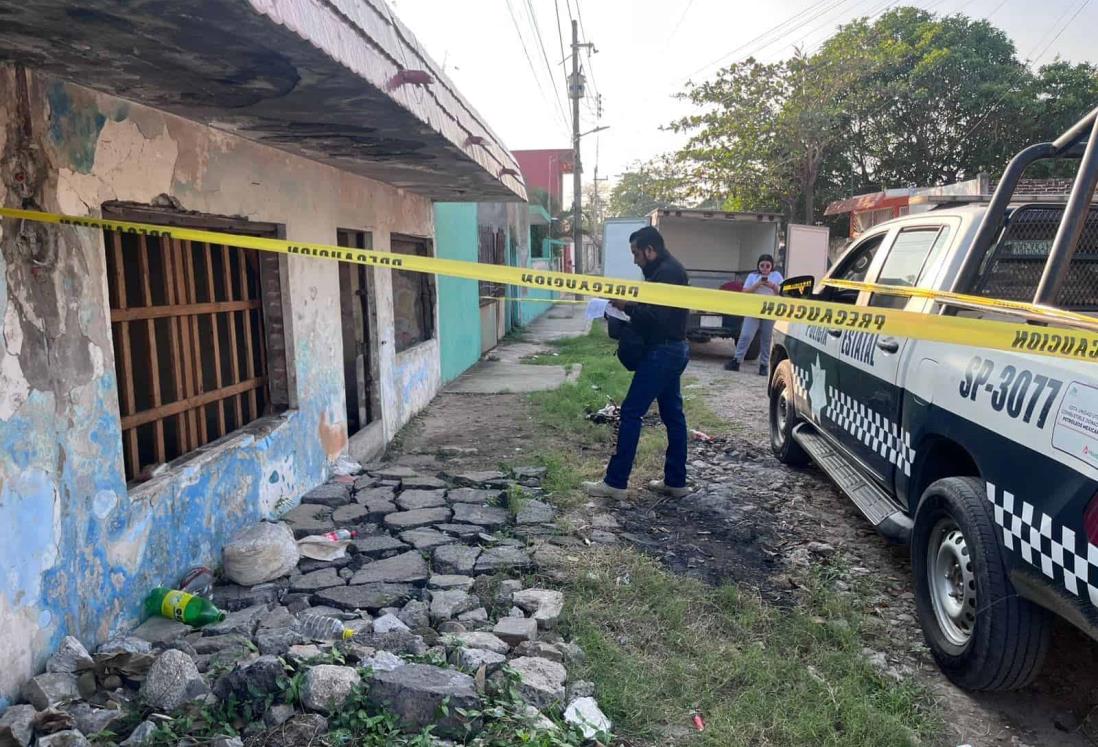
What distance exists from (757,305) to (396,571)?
2302mm

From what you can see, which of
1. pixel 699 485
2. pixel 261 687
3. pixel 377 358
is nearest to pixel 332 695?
pixel 261 687

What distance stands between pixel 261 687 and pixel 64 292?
159 cm

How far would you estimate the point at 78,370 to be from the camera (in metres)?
2.78

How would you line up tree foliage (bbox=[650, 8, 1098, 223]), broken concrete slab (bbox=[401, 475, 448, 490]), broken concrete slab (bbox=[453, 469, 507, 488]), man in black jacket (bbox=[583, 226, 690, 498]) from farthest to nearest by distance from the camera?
tree foliage (bbox=[650, 8, 1098, 223]) < broken concrete slab (bbox=[453, 469, 507, 488]) < broken concrete slab (bbox=[401, 475, 448, 490]) < man in black jacket (bbox=[583, 226, 690, 498])

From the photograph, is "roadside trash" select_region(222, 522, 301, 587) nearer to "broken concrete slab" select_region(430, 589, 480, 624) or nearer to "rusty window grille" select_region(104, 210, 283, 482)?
"rusty window grille" select_region(104, 210, 283, 482)

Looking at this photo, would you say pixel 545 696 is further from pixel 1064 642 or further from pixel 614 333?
pixel 614 333

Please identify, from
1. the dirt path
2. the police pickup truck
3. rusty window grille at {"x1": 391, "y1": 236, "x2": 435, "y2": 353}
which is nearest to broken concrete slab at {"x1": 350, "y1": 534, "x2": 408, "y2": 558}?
the dirt path

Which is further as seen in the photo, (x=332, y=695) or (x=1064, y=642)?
(x=1064, y=642)

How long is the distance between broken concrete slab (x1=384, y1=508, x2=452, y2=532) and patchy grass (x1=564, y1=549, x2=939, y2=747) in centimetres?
114

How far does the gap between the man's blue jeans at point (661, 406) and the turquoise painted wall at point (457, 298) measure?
441 cm

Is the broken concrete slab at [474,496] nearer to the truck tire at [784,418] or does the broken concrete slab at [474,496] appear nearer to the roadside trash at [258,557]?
the roadside trash at [258,557]

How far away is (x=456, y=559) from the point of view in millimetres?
3928

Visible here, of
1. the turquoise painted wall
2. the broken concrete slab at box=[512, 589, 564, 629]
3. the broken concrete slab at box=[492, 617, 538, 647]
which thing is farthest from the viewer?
the turquoise painted wall

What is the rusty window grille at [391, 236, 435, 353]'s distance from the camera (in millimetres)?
7852
